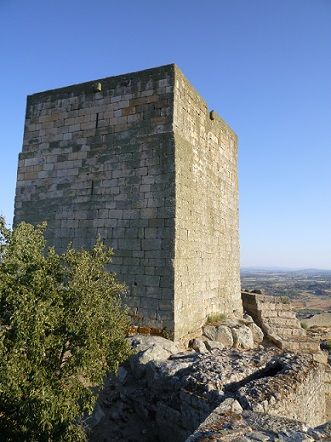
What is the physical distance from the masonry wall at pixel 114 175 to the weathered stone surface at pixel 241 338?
2482 millimetres

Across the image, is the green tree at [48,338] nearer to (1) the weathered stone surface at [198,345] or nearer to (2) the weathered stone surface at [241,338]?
(1) the weathered stone surface at [198,345]

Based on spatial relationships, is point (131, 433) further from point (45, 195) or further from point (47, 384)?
point (45, 195)

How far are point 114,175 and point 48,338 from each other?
17.4 feet

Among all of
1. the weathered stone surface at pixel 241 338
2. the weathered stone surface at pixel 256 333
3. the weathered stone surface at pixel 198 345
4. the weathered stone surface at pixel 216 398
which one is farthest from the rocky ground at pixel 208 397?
the weathered stone surface at pixel 256 333

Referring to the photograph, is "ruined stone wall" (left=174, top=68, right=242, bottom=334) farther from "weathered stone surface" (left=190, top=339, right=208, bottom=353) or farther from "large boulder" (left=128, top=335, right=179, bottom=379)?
"large boulder" (left=128, top=335, right=179, bottom=379)

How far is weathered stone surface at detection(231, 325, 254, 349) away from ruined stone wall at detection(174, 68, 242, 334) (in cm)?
89

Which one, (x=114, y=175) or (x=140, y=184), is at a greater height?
(x=114, y=175)

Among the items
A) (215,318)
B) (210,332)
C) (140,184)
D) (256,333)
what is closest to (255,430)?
(210,332)

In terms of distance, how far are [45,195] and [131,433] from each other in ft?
21.7

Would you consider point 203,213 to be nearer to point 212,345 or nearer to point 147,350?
point 212,345

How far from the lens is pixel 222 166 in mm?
12086

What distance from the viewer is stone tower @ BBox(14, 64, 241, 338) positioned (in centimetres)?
864

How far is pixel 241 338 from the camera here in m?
9.89

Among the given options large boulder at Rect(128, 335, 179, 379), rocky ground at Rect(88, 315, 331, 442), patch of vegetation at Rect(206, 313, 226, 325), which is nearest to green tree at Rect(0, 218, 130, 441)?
rocky ground at Rect(88, 315, 331, 442)
